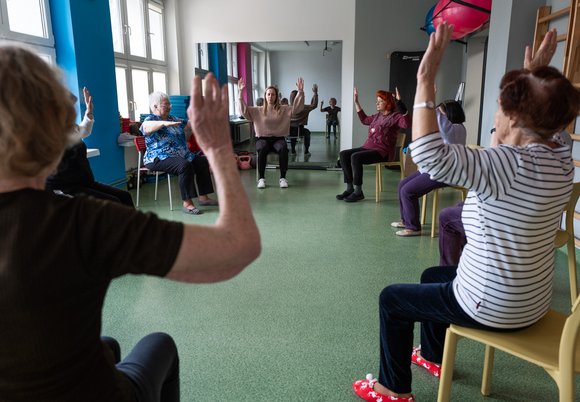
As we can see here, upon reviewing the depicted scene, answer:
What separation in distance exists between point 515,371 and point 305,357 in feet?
2.96

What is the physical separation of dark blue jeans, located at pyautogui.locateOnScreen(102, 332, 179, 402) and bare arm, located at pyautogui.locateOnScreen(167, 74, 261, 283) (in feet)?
1.16

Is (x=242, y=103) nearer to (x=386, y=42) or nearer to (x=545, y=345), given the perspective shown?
(x=386, y=42)

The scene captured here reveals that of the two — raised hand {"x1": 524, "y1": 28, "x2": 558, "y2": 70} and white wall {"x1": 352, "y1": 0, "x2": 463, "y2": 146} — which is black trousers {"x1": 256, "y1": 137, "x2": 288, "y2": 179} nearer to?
white wall {"x1": 352, "y1": 0, "x2": 463, "y2": 146}

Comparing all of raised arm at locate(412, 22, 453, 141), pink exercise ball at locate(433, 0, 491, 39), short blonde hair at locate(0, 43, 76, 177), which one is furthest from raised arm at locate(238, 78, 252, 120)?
short blonde hair at locate(0, 43, 76, 177)

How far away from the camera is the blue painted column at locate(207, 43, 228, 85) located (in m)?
7.33

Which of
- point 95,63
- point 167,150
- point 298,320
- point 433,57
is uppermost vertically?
point 95,63

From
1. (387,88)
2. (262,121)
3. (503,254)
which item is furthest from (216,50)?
(503,254)

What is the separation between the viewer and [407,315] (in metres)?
1.51

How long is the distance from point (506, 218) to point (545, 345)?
41 centimetres

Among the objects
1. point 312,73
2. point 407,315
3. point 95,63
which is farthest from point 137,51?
point 407,315

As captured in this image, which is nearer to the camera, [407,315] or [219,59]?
[407,315]

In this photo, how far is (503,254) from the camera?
50.6 inches

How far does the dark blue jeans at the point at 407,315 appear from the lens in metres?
1.43

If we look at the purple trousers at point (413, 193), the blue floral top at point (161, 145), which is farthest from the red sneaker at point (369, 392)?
the blue floral top at point (161, 145)
